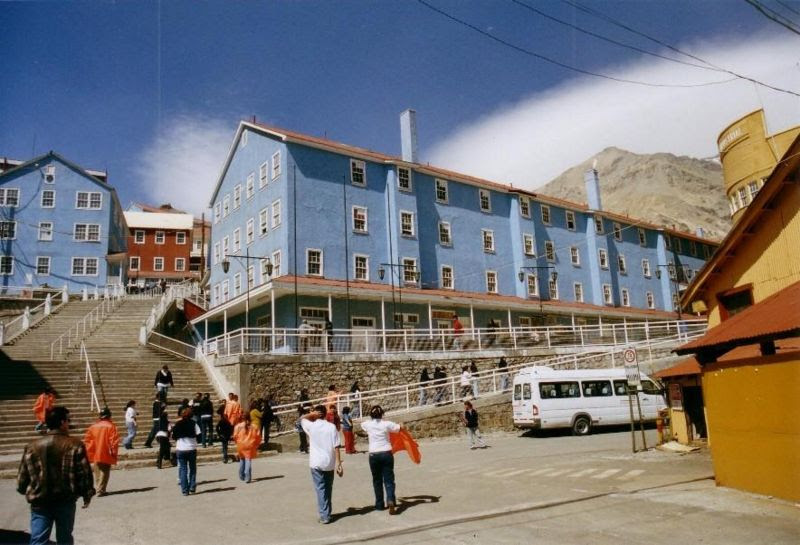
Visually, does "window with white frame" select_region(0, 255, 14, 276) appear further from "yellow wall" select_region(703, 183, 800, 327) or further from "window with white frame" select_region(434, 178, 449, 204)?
"yellow wall" select_region(703, 183, 800, 327)

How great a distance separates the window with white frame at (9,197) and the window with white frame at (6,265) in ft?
13.6

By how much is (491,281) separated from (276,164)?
1527 cm

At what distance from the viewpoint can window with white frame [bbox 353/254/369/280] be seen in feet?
107

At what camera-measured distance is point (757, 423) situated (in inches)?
359

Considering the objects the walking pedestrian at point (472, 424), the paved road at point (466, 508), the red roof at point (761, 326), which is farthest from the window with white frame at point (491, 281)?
the red roof at point (761, 326)

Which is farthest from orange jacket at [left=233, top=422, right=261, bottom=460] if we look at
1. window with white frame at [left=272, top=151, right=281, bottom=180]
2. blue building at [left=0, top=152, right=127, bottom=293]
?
blue building at [left=0, top=152, right=127, bottom=293]

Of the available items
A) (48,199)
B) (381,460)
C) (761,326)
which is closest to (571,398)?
(761,326)

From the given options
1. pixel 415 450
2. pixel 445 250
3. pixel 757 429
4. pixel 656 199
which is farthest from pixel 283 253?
pixel 656 199

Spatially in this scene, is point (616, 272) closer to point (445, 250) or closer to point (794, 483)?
point (445, 250)

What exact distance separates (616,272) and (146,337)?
34232 mm

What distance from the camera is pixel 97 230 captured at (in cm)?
4856

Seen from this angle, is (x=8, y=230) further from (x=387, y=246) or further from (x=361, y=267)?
(x=387, y=246)

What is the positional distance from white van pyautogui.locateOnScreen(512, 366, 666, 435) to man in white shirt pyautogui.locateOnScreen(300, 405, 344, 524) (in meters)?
12.9

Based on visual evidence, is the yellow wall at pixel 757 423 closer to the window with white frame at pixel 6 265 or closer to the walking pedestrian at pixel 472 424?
the walking pedestrian at pixel 472 424
